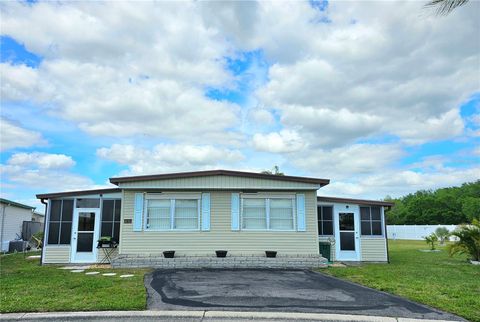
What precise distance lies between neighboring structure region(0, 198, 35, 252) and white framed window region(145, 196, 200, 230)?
34.1ft

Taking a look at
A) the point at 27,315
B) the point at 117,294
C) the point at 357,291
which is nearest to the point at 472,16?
the point at 357,291

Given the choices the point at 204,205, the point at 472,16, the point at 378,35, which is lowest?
the point at 204,205

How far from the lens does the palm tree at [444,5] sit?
4.84 meters

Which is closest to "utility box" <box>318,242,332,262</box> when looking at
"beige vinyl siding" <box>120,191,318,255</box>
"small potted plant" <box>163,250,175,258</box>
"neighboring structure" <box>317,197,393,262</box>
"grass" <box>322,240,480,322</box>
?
"neighboring structure" <box>317,197,393,262</box>

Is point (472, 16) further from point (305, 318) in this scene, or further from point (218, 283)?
point (218, 283)

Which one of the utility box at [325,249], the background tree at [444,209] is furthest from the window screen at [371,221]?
the background tree at [444,209]

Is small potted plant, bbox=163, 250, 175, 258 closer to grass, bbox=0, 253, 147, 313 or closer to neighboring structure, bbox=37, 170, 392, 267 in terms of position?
neighboring structure, bbox=37, 170, 392, 267

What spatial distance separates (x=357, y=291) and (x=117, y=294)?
4.77 meters

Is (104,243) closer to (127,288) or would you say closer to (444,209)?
(127,288)

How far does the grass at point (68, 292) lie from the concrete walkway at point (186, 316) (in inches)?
11.8

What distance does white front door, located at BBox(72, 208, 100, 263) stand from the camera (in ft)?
44.0

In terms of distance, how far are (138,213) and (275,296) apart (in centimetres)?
744

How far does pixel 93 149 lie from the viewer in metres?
19.4

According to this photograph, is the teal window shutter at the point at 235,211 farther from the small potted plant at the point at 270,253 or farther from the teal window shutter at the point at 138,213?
the teal window shutter at the point at 138,213
